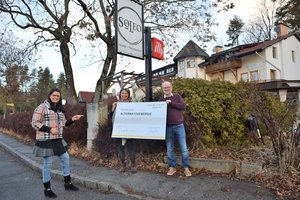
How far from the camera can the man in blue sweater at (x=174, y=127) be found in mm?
5289

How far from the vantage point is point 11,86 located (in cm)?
3281

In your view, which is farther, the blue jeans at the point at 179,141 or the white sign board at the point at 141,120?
the white sign board at the point at 141,120

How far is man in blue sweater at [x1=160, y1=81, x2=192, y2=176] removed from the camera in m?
5.29

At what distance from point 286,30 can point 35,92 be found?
40.4 meters

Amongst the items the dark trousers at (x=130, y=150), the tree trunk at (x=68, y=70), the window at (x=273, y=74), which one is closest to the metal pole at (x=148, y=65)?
the dark trousers at (x=130, y=150)

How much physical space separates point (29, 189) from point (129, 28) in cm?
424

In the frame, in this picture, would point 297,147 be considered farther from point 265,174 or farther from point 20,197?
point 20,197

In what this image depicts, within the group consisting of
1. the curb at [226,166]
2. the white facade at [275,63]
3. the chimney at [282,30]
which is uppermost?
the chimney at [282,30]

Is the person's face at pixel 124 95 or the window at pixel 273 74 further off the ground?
the window at pixel 273 74

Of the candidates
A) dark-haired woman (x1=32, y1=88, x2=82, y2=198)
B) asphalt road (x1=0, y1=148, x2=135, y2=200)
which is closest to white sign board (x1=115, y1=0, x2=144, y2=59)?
dark-haired woman (x1=32, y1=88, x2=82, y2=198)

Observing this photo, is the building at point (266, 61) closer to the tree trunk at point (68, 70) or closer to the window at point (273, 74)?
the window at point (273, 74)

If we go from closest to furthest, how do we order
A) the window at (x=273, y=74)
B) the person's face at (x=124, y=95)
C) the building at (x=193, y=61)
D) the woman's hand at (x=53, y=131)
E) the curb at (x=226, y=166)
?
the woman's hand at (x=53, y=131), the curb at (x=226, y=166), the person's face at (x=124, y=95), the window at (x=273, y=74), the building at (x=193, y=61)

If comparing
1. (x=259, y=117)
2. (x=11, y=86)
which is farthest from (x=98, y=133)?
(x=11, y=86)

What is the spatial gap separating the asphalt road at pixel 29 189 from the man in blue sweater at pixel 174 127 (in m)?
1.35
